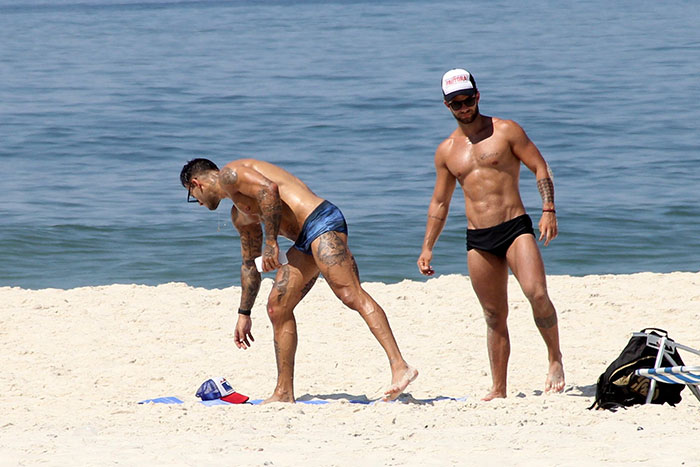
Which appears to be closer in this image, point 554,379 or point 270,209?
point 270,209

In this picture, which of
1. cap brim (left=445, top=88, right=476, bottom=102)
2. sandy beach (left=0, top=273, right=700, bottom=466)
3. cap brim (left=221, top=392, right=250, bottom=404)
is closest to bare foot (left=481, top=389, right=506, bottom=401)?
sandy beach (left=0, top=273, right=700, bottom=466)

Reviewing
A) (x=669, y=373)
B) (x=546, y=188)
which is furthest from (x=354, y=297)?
(x=669, y=373)

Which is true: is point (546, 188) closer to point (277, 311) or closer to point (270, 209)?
point (270, 209)

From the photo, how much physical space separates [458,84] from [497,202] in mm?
711

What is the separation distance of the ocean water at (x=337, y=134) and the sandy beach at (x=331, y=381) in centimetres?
264

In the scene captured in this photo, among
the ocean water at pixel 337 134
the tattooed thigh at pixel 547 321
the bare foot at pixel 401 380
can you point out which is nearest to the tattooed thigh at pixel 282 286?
the bare foot at pixel 401 380

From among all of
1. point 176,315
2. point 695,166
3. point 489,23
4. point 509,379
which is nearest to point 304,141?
point 695,166

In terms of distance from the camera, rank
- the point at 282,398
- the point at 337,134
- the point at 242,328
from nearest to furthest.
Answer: the point at 282,398, the point at 242,328, the point at 337,134

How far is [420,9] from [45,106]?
168ft

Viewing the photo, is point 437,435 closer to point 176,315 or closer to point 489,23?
point 176,315

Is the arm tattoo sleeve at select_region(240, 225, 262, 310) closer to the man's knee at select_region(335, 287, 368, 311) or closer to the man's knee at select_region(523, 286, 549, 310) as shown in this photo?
the man's knee at select_region(335, 287, 368, 311)

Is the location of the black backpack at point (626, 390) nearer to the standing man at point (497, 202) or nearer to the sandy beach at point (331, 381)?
the sandy beach at point (331, 381)

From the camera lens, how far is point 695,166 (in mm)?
18438

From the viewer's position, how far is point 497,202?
5.95 meters
